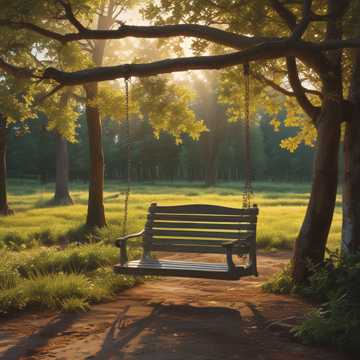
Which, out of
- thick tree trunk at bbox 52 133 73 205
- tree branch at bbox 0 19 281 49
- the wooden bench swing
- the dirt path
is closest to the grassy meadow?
the dirt path

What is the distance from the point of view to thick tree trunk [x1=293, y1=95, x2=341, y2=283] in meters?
8.78

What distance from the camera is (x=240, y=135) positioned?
6825cm

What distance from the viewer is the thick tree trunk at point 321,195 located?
8781 millimetres

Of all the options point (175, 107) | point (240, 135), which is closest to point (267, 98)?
point (175, 107)

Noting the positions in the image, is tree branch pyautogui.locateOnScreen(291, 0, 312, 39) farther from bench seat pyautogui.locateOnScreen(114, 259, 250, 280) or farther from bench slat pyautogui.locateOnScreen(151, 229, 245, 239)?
bench seat pyautogui.locateOnScreen(114, 259, 250, 280)

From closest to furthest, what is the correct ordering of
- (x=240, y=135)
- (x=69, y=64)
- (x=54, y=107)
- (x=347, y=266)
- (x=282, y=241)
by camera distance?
(x=347, y=266)
(x=69, y=64)
(x=282, y=241)
(x=54, y=107)
(x=240, y=135)

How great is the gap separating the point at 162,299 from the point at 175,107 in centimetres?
557

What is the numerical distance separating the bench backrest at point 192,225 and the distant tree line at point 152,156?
55.8 m

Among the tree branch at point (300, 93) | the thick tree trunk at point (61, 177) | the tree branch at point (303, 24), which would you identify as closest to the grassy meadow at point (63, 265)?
the tree branch at point (300, 93)

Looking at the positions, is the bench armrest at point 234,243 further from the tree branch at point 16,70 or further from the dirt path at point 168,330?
the tree branch at point 16,70

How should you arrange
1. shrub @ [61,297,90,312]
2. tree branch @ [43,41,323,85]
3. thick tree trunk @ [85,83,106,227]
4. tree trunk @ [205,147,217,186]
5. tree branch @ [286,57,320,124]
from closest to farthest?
1. shrub @ [61,297,90,312]
2. tree branch @ [43,41,323,85]
3. tree branch @ [286,57,320,124]
4. thick tree trunk @ [85,83,106,227]
5. tree trunk @ [205,147,217,186]

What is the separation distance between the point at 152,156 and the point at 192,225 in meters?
65.9

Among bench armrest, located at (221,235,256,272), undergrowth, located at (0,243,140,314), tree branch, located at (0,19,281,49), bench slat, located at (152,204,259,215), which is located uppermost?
tree branch, located at (0,19,281,49)

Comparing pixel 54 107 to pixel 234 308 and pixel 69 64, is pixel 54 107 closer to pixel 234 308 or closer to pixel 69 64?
→ pixel 69 64
